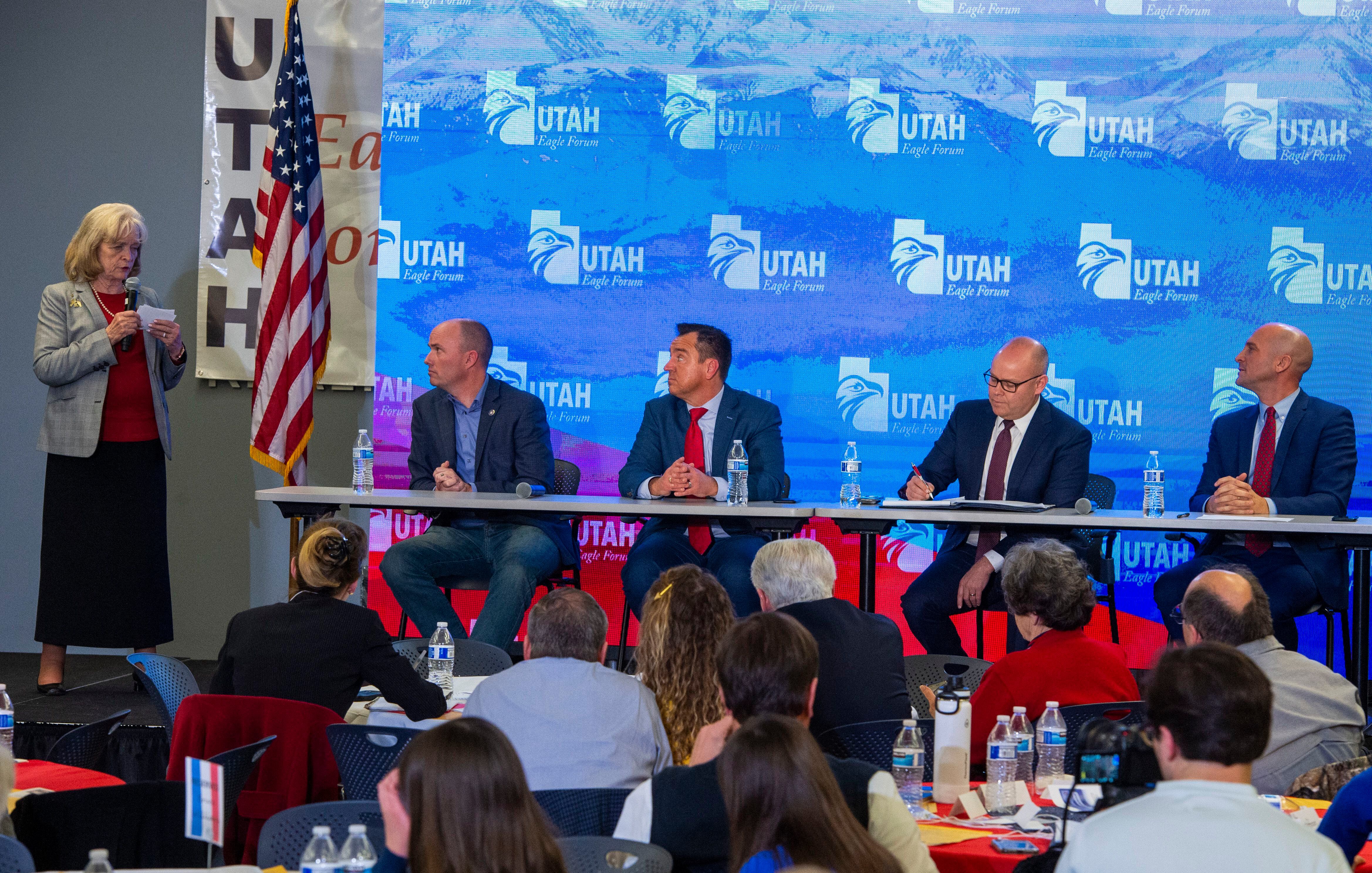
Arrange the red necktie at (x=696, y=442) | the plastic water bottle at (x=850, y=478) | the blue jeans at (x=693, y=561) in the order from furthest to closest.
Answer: the red necktie at (x=696, y=442) < the plastic water bottle at (x=850, y=478) < the blue jeans at (x=693, y=561)

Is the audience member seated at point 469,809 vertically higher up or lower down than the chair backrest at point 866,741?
higher up

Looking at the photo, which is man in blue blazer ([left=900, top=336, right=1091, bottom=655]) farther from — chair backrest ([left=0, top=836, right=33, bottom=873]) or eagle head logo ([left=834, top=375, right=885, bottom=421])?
chair backrest ([left=0, top=836, right=33, bottom=873])

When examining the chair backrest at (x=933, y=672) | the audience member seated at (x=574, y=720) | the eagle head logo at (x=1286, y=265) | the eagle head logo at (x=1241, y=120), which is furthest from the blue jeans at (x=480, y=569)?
the eagle head logo at (x=1241, y=120)

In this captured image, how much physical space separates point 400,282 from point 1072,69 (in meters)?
3.53

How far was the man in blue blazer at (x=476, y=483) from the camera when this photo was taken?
5.27 m

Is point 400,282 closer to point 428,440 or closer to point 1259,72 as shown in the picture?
point 428,440

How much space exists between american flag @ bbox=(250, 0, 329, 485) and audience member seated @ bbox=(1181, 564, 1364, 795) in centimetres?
434

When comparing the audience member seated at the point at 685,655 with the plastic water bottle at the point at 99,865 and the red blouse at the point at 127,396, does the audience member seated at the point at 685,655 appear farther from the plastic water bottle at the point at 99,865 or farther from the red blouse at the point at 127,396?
the red blouse at the point at 127,396

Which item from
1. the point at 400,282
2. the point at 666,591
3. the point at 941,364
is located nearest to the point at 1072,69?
the point at 941,364

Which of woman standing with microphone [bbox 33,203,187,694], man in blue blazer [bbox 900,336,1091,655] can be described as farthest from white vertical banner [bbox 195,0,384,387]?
man in blue blazer [bbox 900,336,1091,655]

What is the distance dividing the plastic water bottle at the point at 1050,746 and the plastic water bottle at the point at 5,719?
2.27 meters

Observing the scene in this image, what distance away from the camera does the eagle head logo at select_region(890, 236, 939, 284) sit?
258 inches

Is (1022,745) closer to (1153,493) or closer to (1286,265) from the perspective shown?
(1153,493)

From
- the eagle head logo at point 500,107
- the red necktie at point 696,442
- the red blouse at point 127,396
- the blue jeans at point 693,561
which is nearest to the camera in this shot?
the blue jeans at point 693,561
